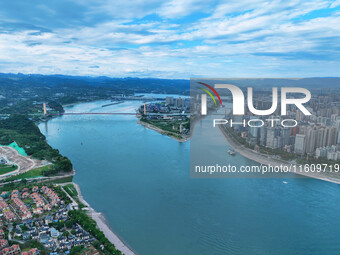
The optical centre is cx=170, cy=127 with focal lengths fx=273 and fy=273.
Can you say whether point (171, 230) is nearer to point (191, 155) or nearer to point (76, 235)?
point (76, 235)

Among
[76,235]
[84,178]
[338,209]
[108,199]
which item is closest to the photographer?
[76,235]

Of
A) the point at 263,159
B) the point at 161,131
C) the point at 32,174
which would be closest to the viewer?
the point at 32,174

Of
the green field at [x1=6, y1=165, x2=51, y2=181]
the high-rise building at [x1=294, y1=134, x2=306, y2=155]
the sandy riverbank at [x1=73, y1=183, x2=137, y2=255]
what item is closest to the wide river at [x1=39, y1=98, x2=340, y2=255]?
the sandy riverbank at [x1=73, y1=183, x2=137, y2=255]

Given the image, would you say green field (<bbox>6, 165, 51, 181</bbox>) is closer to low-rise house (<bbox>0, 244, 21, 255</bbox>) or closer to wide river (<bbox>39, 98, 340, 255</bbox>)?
wide river (<bbox>39, 98, 340, 255</bbox>)

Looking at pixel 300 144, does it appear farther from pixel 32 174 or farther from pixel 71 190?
pixel 32 174

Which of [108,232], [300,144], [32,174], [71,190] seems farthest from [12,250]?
[300,144]

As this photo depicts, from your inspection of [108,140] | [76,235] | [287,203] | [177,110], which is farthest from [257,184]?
[177,110]
